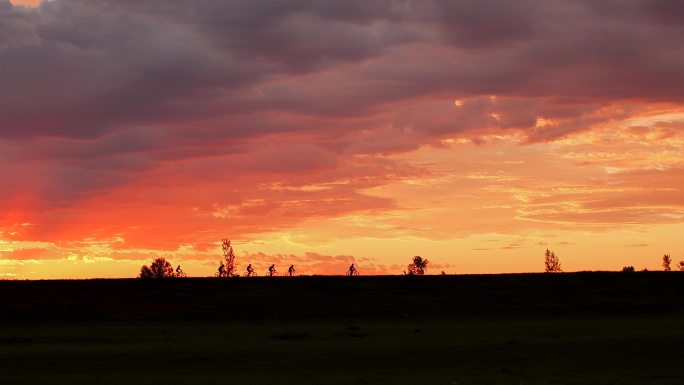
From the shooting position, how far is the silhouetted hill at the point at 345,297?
304 ft

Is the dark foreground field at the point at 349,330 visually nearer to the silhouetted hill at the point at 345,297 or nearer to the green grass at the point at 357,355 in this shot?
the green grass at the point at 357,355

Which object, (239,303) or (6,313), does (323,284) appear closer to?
(239,303)

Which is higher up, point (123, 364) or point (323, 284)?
point (323, 284)

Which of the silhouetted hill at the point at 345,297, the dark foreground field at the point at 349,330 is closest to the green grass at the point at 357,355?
the dark foreground field at the point at 349,330

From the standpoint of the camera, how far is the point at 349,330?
67.7 m

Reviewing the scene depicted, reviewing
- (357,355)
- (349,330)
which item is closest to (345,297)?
(349,330)

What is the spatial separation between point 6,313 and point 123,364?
51871 millimetres

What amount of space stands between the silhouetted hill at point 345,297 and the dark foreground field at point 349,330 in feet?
0.76

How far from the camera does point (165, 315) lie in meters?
91.5

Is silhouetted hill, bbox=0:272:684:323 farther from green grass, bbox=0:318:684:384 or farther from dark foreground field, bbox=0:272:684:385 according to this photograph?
green grass, bbox=0:318:684:384

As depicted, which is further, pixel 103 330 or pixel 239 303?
pixel 239 303

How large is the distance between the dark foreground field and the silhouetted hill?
23cm

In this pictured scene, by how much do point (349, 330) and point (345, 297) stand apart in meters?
35.9

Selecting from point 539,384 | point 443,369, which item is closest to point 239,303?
point 443,369
